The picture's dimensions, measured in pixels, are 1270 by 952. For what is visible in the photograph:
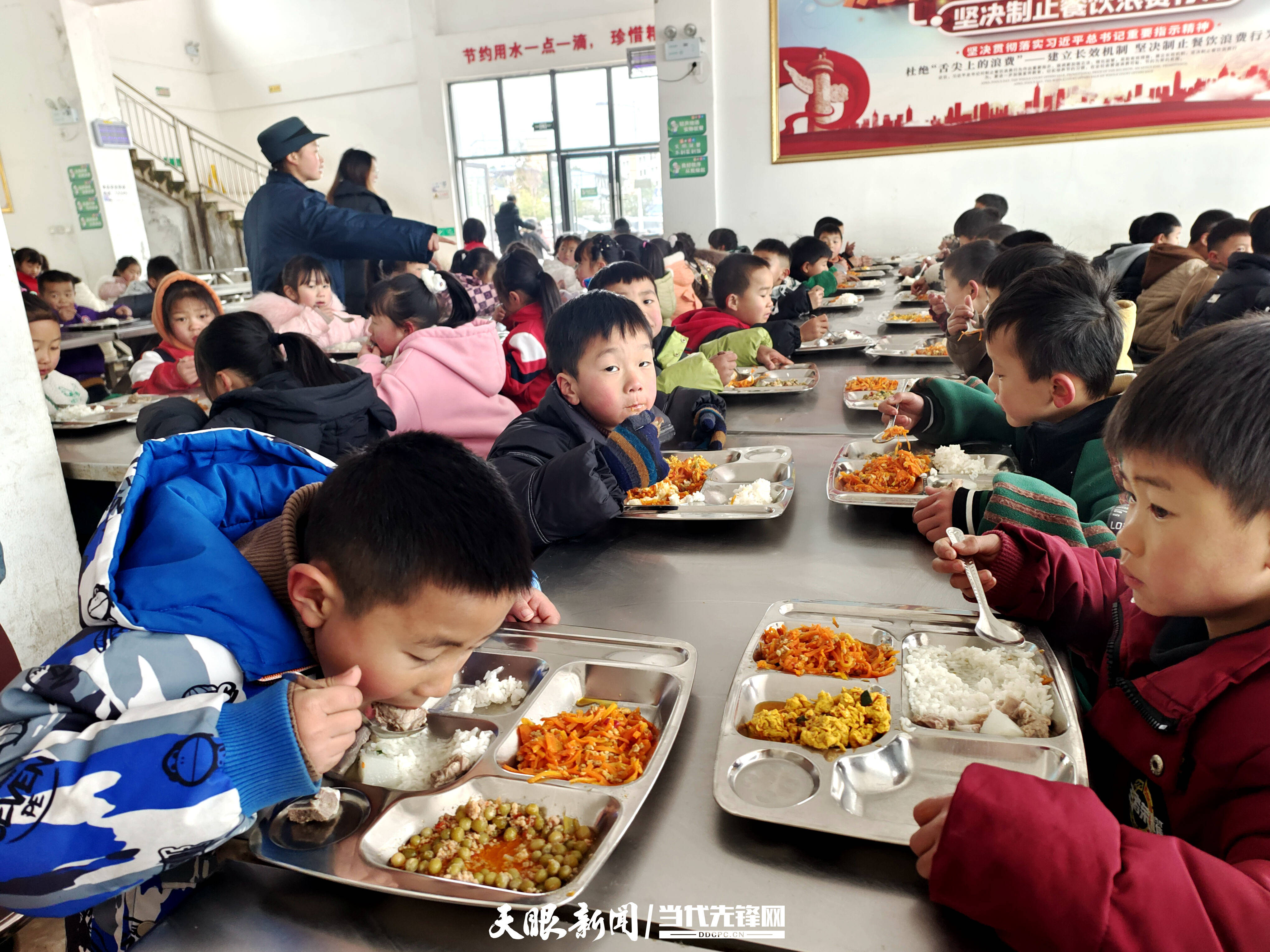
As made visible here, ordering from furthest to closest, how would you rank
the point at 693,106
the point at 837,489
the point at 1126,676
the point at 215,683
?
the point at 693,106 < the point at 837,489 < the point at 1126,676 < the point at 215,683

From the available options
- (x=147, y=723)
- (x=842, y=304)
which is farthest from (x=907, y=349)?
(x=147, y=723)

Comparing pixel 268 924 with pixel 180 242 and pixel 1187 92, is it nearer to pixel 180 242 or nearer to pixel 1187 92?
pixel 1187 92

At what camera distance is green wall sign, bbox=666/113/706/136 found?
27.6 ft

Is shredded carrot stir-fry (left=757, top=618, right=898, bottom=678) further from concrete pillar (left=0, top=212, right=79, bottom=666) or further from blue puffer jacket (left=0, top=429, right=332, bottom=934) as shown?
concrete pillar (left=0, top=212, right=79, bottom=666)

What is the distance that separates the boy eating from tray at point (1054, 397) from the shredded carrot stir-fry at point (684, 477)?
553 millimetres

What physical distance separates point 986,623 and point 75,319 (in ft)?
24.9

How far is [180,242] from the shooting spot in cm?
1295

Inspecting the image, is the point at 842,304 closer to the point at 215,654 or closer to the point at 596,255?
the point at 596,255

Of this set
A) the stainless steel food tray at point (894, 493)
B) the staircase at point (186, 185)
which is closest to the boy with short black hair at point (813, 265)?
the stainless steel food tray at point (894, 493)

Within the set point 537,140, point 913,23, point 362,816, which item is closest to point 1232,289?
point 362,816

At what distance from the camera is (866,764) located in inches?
37.0

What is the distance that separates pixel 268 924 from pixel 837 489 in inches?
53.4

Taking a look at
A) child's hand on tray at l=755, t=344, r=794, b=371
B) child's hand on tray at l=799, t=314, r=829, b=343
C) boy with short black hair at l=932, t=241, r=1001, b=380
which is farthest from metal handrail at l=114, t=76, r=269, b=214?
boy with short black hair at l=932, t=241, r=1001, b=380

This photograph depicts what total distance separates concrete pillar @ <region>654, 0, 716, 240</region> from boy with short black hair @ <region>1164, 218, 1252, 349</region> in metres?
4.70
